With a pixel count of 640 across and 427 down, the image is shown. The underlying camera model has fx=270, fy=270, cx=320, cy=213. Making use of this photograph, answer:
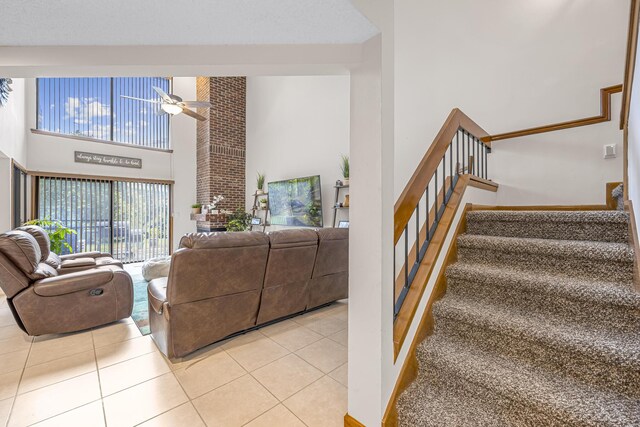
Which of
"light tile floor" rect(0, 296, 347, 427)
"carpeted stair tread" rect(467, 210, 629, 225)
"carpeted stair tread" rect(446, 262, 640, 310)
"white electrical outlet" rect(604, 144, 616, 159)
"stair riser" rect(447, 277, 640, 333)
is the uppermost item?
"white electrical outlet" rect(604, 144, 616, 159)

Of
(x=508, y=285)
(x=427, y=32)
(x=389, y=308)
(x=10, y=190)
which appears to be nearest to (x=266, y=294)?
(x=389, y=308)

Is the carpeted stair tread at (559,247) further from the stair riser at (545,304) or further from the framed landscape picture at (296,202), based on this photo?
the framed landscape picture at (296,202)

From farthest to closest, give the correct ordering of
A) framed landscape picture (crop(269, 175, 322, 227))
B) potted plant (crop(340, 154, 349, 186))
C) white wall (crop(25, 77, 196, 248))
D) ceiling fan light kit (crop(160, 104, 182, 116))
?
white wall (crop(25, 77, 196, 248)), framed landscape picture (crop(269, 175, 322, 227)), potted plant (crop(340, 154, 349, 186)), ceiling fan light kit (crop(160, 104, 182, 116))

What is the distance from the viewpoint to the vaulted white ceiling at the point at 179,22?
3.84 ft

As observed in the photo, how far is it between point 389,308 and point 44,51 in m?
2.33

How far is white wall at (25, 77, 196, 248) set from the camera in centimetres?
554

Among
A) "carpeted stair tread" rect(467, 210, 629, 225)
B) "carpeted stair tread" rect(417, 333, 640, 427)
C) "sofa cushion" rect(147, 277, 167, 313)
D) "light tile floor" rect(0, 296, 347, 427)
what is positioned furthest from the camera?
"sofa cushion" rect(147, 277, 167, 313)

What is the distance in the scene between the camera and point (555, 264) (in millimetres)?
1609

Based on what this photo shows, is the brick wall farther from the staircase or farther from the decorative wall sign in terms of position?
the staircase

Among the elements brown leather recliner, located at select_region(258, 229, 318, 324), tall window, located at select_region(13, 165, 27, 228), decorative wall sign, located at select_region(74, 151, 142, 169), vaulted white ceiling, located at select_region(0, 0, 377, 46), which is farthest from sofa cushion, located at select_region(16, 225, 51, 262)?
decorative wall sign, located at select_region(74, 151, 142, 169)

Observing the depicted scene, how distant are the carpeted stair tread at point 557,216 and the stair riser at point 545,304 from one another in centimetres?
69

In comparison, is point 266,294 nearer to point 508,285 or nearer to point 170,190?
point 508,285

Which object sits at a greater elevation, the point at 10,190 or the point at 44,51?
the point at 44,51

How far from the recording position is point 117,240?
630cm
